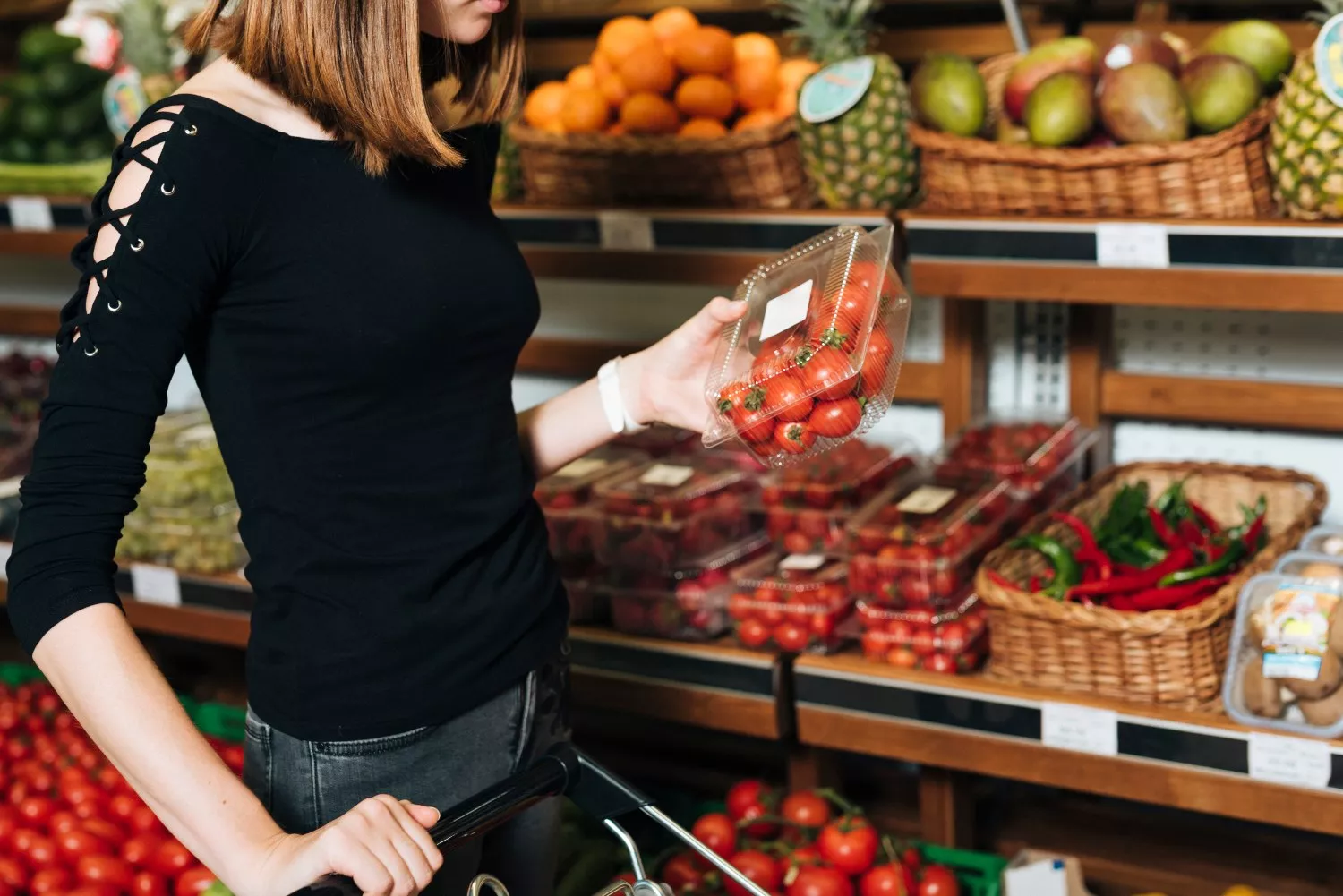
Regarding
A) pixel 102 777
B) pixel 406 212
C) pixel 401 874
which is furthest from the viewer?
pixel 102 777

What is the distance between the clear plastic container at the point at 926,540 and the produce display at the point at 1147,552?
0.11 metres

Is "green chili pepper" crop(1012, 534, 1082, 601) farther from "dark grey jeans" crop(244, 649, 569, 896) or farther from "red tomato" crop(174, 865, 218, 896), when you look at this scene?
"red tomato" crop(174, 865, 218, 896)

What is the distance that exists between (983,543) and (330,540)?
1257 millimetres

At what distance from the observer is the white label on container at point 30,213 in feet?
9.68

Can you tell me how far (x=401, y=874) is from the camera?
104cm

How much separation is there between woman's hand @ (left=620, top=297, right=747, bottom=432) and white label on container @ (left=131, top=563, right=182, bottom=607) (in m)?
1.44

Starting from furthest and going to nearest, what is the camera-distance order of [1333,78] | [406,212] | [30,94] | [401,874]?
1. [30,94]
2. [1333,78]
3. [406,212]
4. [401,874]

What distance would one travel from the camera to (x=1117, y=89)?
1.95 m

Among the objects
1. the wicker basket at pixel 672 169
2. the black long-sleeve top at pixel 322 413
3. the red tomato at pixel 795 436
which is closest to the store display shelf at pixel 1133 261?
the wicker basket at pixel 672 169

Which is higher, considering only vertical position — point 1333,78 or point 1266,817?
point 1333,78

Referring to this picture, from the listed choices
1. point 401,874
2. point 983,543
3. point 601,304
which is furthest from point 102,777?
point 401,874

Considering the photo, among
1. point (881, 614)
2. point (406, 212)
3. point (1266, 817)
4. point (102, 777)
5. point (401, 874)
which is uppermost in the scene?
point (406, 212)

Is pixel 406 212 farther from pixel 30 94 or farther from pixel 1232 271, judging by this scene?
pixel 30 94

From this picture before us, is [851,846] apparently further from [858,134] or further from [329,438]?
[329,438]
